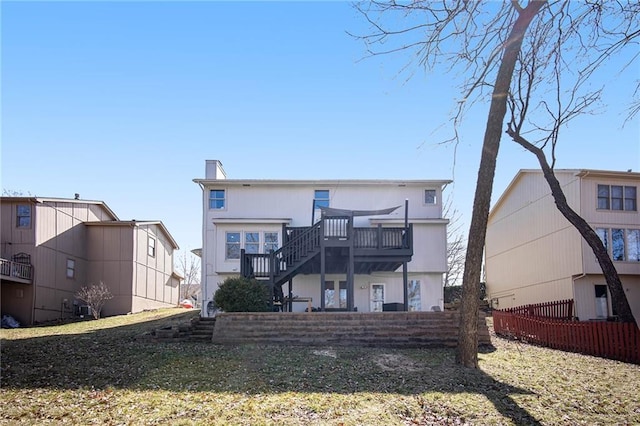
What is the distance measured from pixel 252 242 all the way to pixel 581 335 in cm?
1258

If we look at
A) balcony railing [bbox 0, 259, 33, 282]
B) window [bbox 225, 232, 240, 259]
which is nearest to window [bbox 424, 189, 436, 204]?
window [bbox 225, 232, 240, 259]

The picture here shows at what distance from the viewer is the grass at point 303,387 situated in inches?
358

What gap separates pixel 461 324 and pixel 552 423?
4.03 meters

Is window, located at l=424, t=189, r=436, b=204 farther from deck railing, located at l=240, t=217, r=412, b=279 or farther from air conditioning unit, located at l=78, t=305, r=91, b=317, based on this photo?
air conditioning unit, located at l=78, t=305, r=91, b=317

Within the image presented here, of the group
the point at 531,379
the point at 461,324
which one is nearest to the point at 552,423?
the point at 531,379

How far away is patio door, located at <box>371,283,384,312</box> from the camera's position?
77.3 feet

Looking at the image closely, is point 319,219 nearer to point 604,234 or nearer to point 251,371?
point 251,371

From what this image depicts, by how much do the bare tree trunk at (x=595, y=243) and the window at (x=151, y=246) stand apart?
72.0 ft

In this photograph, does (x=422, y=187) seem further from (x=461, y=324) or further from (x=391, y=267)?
(x=461, y=324)

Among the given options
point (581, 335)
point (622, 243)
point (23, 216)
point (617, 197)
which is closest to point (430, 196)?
point (617, 197)

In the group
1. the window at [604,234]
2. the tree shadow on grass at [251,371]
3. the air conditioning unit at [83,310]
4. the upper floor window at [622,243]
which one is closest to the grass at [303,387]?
the tree shadow on grass at [251,371]

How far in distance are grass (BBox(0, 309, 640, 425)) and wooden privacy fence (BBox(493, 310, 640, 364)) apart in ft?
3.02

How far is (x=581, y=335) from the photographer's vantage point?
54.4 feet

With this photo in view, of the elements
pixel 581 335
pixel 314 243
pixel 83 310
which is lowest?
pixel 83 310
